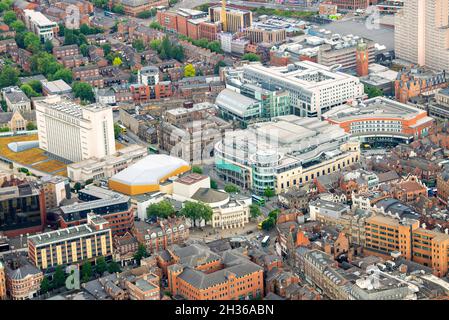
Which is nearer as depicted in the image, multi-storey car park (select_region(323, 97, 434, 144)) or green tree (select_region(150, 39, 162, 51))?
multi-storey car park (select_region(323, 97, 434, 144))

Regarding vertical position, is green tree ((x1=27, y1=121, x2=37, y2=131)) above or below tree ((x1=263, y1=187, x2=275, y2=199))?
above

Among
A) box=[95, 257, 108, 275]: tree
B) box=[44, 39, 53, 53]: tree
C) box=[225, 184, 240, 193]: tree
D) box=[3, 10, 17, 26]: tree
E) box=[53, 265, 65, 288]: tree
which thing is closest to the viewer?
box=[53, 265, 65, 288]: tree

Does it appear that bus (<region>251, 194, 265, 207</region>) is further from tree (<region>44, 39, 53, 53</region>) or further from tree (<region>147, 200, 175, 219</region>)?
tree (<region>44, 39, 53, 53</region>)

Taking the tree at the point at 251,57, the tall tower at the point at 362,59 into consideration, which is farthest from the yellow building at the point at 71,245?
the tree at the point at 251,57

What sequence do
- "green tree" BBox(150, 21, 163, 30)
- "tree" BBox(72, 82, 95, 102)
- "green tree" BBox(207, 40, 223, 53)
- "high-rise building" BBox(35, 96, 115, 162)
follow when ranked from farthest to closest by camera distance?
"green tree" BBox(150, 21, 163, 30) → "green tree" BBox(207, 40, 223, 53) → "tree" BBox(72, 82, 95, 102) → "high-rise building" BBox(35, 96, 115, 162)

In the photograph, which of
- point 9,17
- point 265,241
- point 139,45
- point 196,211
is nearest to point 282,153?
point 196,211

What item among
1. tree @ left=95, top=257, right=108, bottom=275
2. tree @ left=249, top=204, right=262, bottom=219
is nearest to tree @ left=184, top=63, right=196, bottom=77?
tree @ left=249, top=204, right=262, bottom=219

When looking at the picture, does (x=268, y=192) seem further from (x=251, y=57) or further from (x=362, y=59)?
(x=251, y=57)
